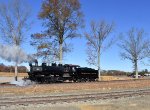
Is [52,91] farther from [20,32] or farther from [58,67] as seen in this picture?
[20,32]

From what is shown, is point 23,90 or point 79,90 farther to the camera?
point 79,90

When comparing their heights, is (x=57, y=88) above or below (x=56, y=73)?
below

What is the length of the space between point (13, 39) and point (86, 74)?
9.54 m

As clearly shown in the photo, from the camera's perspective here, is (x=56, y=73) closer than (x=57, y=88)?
No

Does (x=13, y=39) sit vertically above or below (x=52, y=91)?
above

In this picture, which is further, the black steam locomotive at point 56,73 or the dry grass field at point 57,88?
the black steam locomotive at point 56,73

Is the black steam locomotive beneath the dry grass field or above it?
above

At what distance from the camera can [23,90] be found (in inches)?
1130

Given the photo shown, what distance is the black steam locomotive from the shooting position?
3694cm

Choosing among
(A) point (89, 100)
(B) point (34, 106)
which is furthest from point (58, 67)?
(B) point (34, 106)

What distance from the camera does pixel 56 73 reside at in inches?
1495

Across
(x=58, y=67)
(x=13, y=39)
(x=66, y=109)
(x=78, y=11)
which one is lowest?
(x=66, y=109)

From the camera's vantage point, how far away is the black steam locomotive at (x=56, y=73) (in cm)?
3694

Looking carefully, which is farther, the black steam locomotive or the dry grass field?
the black steam locomotive
